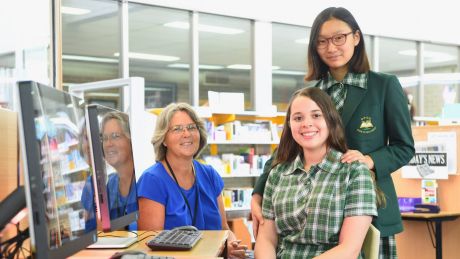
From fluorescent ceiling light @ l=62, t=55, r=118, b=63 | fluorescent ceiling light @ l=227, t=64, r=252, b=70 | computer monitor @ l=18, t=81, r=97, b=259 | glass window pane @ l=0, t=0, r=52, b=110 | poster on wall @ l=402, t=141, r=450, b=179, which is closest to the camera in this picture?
computer monitor @ l=18, t=81, r=97, b=259

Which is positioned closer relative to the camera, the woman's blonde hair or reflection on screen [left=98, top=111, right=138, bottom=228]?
reflection on screen [left=98, top=111, right=138, bottom=228]

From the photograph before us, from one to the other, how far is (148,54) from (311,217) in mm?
7875

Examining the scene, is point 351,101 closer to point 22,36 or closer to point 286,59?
point 22,36

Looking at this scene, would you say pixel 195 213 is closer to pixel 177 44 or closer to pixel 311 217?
pixel 311 217

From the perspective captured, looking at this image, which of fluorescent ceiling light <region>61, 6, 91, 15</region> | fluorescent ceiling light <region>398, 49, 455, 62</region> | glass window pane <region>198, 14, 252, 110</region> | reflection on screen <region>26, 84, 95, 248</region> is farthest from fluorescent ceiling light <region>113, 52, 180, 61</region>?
reflection on screen <region>26, 84, 95, 248</region>

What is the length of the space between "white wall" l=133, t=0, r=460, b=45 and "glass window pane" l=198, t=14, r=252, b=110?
0.98 ft

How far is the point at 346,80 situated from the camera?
2.17 m

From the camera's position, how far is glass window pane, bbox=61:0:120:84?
852 centimetres

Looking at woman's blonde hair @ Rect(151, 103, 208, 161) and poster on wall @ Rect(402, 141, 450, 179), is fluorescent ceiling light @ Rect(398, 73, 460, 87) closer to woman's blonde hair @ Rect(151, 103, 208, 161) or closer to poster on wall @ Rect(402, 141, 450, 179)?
poster on wall @ Rect(402, 141, 450, 179)

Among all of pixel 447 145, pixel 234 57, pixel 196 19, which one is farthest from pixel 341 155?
pixel 234 57

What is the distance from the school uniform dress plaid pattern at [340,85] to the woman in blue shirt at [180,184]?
2.52 ft

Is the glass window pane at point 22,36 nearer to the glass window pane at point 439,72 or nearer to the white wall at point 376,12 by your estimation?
the white wall at point 376,12

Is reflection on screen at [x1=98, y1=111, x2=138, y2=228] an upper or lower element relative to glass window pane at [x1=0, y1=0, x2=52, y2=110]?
lower

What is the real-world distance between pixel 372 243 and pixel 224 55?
858cm
